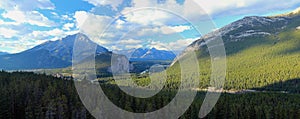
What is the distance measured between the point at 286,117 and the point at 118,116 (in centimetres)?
5038

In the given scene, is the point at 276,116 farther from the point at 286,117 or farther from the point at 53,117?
the point at 53,117

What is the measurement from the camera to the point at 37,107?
72.5m

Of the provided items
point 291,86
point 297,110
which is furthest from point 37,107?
point 291,86

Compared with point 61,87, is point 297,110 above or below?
below

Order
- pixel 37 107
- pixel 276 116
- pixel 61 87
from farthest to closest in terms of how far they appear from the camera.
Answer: pixel 276 116, pixel 61 87, pixel 37 107

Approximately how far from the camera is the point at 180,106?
92500 mm

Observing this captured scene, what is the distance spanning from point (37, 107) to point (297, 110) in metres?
75.0

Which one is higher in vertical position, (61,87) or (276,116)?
(61,87)

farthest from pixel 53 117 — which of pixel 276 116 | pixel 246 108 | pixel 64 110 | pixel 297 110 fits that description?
pixel 297 110

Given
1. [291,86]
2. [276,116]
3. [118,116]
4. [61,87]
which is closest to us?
[118,116]

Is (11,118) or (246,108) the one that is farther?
(246,108)

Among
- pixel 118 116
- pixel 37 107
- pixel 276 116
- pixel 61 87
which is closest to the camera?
pixel 37 107

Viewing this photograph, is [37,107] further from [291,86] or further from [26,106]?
[291,86]

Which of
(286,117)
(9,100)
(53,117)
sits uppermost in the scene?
(9,100)
